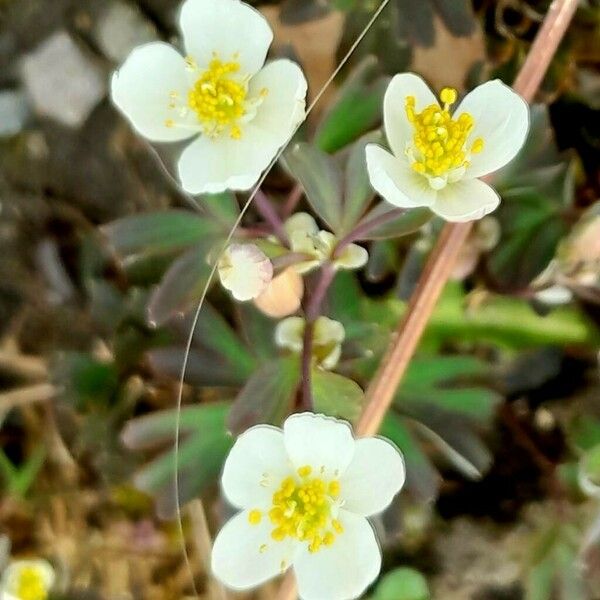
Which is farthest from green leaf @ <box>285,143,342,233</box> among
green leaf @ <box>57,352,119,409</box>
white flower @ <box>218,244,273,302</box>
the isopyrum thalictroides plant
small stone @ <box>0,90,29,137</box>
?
small stone @ <box>0,90,29,137</box>

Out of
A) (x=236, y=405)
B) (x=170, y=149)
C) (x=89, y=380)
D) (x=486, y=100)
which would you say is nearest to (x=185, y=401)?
(x=89, y=380)

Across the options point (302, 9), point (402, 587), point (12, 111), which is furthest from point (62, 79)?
point (402, 587)

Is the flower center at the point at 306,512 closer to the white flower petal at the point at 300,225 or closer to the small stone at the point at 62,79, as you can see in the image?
the white flower petal at the point at 300,225

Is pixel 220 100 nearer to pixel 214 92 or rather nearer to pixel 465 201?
pixel 214 92

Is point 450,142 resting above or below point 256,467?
above

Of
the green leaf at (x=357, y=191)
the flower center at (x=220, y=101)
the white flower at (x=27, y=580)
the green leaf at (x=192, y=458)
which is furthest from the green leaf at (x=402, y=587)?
the flower center at (x=220, y=101)

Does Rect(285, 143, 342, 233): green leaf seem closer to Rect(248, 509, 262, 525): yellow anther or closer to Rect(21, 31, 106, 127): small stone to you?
Rect(248, 509, 262, 525): yellow anther
